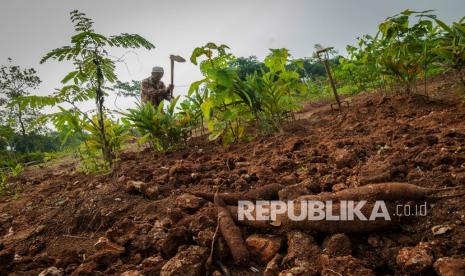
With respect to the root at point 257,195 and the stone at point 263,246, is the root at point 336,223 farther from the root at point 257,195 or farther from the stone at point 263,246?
the root at point 257,195

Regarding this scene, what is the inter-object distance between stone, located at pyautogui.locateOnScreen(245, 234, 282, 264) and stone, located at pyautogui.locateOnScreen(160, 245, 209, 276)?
0.21 metres

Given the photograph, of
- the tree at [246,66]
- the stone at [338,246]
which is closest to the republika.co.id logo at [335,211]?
the stone at [338,246]

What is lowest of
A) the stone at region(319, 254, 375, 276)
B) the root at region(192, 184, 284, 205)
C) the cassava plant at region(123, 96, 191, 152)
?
the stone at region(319, 254, 375, 276)

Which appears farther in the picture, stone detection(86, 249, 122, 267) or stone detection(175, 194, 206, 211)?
stone detection(175, 194, 206, 211)

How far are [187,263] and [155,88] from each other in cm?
605

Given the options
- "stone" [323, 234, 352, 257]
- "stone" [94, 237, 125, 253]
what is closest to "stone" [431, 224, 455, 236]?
"stone" [323, 234, 352, 257]

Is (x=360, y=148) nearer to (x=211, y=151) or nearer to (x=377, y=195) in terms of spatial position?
(x=377, y=195)

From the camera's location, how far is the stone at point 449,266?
0.97 metres

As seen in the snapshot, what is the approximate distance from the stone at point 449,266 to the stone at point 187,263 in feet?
2.92

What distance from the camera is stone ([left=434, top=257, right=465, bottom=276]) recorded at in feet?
3.18

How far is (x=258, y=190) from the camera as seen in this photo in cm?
182

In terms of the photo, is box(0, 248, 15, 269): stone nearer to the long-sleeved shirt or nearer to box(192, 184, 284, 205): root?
box(192, 184, 284, 205): root

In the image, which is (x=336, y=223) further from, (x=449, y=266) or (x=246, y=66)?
(x=246, y=66)

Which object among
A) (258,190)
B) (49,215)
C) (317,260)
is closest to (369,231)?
(317,260)
